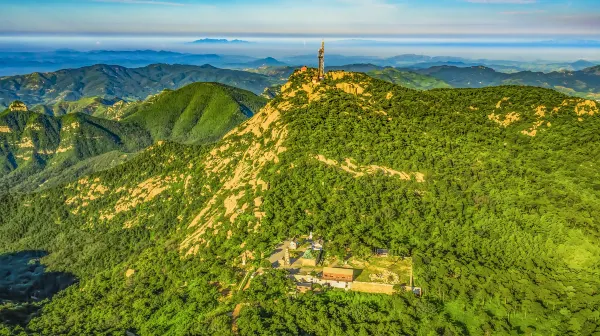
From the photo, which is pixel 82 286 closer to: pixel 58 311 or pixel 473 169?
pixel 58 311

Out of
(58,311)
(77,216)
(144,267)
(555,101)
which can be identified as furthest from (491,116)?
(77,216)

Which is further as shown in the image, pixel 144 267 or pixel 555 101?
pixel 555 101

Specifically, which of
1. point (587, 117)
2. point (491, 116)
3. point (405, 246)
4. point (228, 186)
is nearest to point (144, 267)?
point (228, 186)

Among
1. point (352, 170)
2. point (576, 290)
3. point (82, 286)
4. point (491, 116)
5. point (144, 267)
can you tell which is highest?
point (491, 116)

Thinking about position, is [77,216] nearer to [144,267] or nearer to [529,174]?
[144,267]

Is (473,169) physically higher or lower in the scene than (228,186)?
higher

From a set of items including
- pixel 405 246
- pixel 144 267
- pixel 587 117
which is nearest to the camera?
Answer: pixel 405 246

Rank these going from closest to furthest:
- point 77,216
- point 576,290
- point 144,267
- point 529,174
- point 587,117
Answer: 1. point 576,290
2. point 529,174
3. point 144,267
4. point 587,117
5. point 77,216
